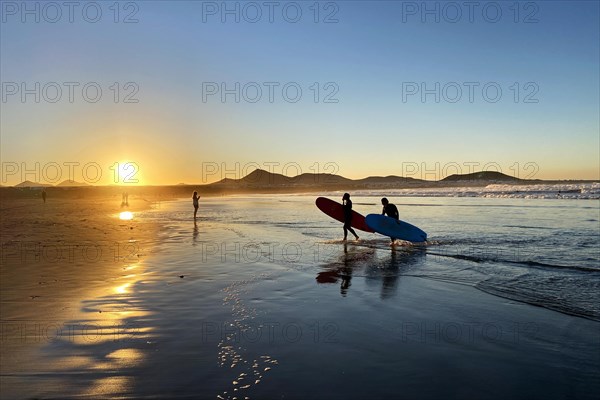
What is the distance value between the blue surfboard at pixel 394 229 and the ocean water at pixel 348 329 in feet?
10.8

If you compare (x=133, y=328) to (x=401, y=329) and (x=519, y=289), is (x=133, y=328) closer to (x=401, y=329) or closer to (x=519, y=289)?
(x=401, y=329)

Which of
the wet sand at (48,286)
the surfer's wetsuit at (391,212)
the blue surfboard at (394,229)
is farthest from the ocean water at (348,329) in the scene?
the surfer's wetsuit at (391,212)

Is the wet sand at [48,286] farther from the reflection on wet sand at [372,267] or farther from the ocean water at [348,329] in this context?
the reflection on wet sand at [372,267]

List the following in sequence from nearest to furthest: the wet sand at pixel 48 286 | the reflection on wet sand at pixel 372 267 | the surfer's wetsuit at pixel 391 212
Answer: the wet sand at pixel 48 286
the reflection on wet sand at pixel 372 267
the surfer's wetsuit at pixel 391 212

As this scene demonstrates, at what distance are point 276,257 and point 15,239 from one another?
11.2 meters

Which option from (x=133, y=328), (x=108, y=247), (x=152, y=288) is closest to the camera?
(x=133, y=328)

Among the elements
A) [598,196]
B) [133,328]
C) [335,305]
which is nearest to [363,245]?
[335,305]

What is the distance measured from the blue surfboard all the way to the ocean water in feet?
10.8

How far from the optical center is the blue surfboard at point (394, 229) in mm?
16469

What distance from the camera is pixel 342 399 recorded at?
4172 mm

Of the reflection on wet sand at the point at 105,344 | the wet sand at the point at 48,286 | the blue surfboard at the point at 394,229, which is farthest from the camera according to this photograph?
the blue surfboard at the point at 394,229

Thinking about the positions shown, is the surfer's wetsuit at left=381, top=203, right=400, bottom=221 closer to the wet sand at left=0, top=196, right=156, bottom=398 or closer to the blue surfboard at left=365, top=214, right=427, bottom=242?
the blue surfboard at left=365, top=214, right=427, bottom=242

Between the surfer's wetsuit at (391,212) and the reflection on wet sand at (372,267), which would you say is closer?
the reflection on wet sand at (372,267)

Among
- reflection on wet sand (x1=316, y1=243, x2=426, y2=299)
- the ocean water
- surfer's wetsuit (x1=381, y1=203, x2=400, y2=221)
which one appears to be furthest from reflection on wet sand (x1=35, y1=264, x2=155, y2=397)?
surfer's wetsuit (x1=381, y1=203, x2=400, y2=221)
